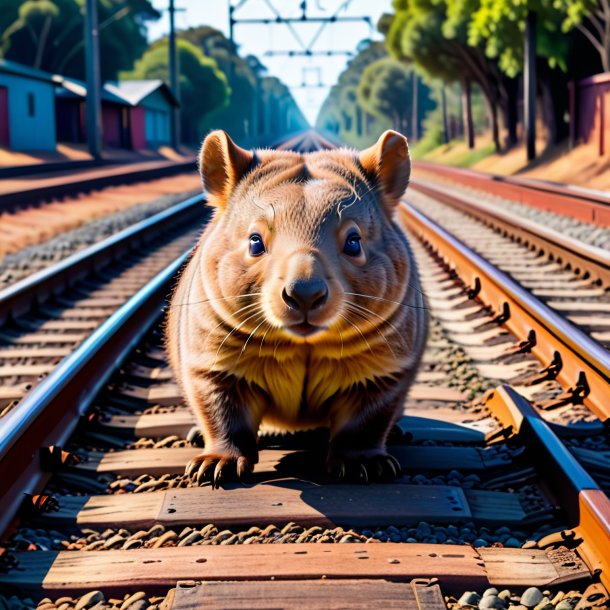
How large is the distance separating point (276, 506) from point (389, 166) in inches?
51.8

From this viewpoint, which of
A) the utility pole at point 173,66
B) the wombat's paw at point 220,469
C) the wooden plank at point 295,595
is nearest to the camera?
the wooden plank at point 295,595

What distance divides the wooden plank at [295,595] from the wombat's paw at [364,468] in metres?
0.82

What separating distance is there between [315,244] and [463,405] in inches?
83.0

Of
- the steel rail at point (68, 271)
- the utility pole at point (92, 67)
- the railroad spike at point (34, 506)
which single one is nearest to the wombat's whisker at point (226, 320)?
the railroad spike at point (34, 506)

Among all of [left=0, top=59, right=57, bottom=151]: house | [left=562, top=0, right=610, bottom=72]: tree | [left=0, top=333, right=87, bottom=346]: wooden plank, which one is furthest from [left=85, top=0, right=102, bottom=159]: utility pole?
[left=0, top=333, right=87, bottom=346]: wooden plank

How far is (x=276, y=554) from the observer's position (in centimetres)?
282

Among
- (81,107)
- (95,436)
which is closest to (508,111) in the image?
(81,107)

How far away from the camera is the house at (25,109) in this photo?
120ft

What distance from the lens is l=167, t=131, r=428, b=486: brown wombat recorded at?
10.1 ft

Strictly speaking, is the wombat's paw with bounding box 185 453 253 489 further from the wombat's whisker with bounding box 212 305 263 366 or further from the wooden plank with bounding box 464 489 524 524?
the wooden plank with bounding box 464 489 524 524

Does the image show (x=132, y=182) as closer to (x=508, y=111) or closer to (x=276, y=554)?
(x=508, y=111)

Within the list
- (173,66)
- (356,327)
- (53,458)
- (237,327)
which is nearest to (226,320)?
(237,327)

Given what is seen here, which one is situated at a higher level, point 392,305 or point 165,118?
point 165,118

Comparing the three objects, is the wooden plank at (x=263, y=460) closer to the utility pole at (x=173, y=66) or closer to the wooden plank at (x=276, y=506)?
the wooden plank at (x=276, y=506)
